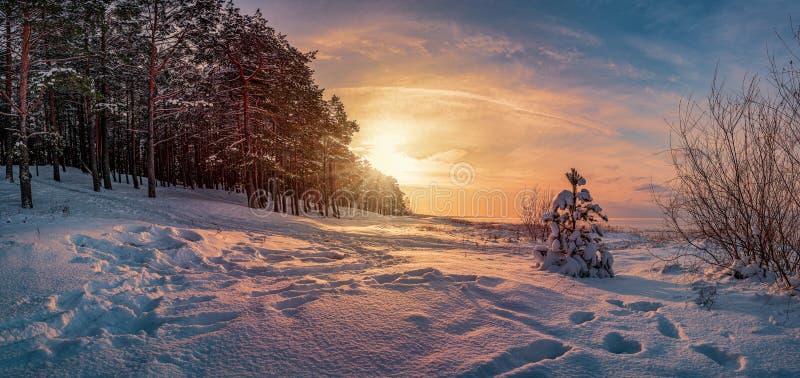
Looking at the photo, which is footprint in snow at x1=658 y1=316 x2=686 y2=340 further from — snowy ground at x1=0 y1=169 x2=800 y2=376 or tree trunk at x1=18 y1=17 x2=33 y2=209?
tree trunk at x1=18 y1=17 x2=33 y2=209

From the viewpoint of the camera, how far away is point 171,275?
5449mm

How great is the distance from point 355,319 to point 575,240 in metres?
4.34

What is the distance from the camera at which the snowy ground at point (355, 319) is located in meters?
2.74

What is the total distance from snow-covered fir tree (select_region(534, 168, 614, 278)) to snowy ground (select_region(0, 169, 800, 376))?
1.06 ft

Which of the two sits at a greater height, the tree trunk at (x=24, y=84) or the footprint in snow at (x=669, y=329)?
the tree trunk at (x=24, y=84)

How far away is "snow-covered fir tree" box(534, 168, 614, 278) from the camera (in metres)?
5.79

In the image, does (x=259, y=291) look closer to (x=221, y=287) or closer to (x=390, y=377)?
(x=221, y=287)

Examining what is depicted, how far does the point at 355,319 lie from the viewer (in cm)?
353

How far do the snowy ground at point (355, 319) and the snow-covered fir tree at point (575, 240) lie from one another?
32cm

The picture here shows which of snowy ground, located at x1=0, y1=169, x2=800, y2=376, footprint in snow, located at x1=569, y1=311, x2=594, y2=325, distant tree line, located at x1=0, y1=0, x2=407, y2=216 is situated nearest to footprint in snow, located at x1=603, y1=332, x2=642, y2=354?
snowy ground, located at x1=0, y1=169, x2=800, y2=376

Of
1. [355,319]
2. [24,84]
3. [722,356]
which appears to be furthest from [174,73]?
[722,356]

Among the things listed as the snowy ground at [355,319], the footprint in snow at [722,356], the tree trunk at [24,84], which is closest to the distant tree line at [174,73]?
the tree trunk at [24,84]

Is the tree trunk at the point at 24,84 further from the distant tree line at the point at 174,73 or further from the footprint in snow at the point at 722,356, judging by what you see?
the footprint in snow at the point at 722,356

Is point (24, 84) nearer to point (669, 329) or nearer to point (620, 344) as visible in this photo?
A: point (620, 344)
